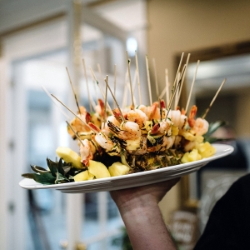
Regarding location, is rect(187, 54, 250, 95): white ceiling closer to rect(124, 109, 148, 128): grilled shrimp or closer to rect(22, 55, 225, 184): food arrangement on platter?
rect(22, 55, 225, 184): food arrangement on platter

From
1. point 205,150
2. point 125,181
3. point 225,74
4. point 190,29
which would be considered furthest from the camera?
point 190,29

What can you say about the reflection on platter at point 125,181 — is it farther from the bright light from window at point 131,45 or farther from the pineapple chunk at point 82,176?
the bright light from window at point 131,45

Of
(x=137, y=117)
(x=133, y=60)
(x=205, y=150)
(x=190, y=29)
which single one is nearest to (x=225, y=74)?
(x=190, y=29)

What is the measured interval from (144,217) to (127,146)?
6.2 inches

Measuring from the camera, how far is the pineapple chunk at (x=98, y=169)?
2.06 ft

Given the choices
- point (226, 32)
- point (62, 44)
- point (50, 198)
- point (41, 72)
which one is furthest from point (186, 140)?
point (50, 198)

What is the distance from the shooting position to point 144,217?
0.64 m

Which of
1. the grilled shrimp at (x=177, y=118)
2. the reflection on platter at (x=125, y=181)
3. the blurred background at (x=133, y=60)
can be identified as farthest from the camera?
the blurred background at (x=133, y=60)

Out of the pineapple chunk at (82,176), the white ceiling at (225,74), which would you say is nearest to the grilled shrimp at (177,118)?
the pineapple chunk at (82,176)

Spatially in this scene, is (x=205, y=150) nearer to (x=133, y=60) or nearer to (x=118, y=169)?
(x=118, y=169)

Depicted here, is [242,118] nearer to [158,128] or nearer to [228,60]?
[228,60]

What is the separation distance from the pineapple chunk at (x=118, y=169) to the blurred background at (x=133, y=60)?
0.89m

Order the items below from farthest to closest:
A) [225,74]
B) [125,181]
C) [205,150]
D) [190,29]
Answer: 1. [190,29]
2. [225,74]
3. [205,150]
4. [125,181]

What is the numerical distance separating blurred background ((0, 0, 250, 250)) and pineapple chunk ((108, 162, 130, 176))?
0.89 meters
